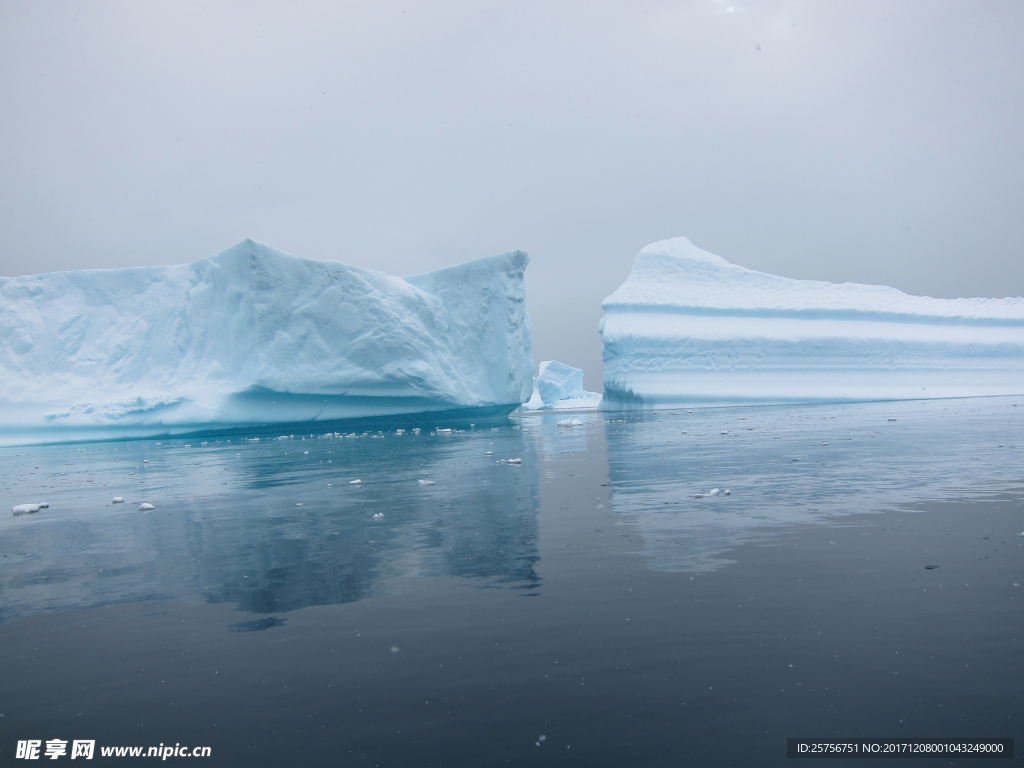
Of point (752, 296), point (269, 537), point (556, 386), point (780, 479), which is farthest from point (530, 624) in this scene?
point (556, 386)

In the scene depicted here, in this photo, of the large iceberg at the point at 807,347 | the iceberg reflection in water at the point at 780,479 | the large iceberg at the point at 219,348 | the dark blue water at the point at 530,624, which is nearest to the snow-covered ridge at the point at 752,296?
the large iceberg at the point at 807,347

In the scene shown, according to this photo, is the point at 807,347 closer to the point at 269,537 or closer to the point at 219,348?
the point at 219,348

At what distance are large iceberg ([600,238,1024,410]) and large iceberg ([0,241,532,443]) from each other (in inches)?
359

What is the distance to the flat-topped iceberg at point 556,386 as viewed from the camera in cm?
4806

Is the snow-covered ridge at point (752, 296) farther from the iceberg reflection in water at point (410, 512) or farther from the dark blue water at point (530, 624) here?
the dark blue water at point (530, 624)

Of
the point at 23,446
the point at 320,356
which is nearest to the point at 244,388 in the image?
the point at 320,356

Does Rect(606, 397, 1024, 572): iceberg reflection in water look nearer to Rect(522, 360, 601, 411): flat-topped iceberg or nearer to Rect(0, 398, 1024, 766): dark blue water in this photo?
Rect(0, 398, 1024, 766): dark blue water

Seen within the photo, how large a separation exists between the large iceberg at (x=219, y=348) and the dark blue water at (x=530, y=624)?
11.8 metres

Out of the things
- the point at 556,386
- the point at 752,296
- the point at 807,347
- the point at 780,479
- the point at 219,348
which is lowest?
the point at 780,479

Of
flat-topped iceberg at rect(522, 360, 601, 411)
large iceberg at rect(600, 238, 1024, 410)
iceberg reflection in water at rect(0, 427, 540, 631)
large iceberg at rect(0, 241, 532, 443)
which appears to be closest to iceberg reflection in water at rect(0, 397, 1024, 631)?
iceberg reflection in water at rect(0, 427, 540, 631)

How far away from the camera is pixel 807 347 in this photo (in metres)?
25.7

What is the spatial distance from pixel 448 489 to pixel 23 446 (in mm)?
18385

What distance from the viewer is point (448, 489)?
20.2 feet

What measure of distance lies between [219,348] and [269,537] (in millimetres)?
15390
